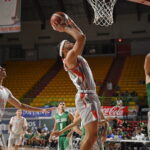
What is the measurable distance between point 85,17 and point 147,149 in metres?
15.0

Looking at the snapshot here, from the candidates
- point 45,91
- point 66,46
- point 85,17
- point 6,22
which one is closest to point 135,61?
point 85,17

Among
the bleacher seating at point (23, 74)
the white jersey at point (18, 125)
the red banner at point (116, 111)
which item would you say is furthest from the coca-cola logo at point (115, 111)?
the bleacher seating at point (23, 74)

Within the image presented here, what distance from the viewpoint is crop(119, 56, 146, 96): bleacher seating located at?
20.7 metres

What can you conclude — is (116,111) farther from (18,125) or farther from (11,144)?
(11,144)

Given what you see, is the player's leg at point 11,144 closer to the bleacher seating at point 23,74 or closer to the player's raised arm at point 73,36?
the player's raised arm at point 73,36

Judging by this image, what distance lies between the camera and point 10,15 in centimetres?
1529

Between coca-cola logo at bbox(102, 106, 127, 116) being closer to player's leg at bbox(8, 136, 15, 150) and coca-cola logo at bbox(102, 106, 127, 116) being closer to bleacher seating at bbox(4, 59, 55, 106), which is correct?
player's leg at bbox(8, 136, 15, 150)

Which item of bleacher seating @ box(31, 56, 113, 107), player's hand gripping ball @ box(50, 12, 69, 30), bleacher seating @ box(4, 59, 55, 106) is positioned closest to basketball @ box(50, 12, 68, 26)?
player's hand gripping ball @ box(50, 12, 69, 30)

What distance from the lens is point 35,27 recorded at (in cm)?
2744

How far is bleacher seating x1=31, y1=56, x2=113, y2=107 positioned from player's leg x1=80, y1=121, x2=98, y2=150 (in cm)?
1544

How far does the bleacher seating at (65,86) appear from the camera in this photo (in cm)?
2049

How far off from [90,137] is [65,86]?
62.7ft

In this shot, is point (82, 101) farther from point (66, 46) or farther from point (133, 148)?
point (133, 148)

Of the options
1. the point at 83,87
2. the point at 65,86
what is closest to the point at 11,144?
the point at 83,87
